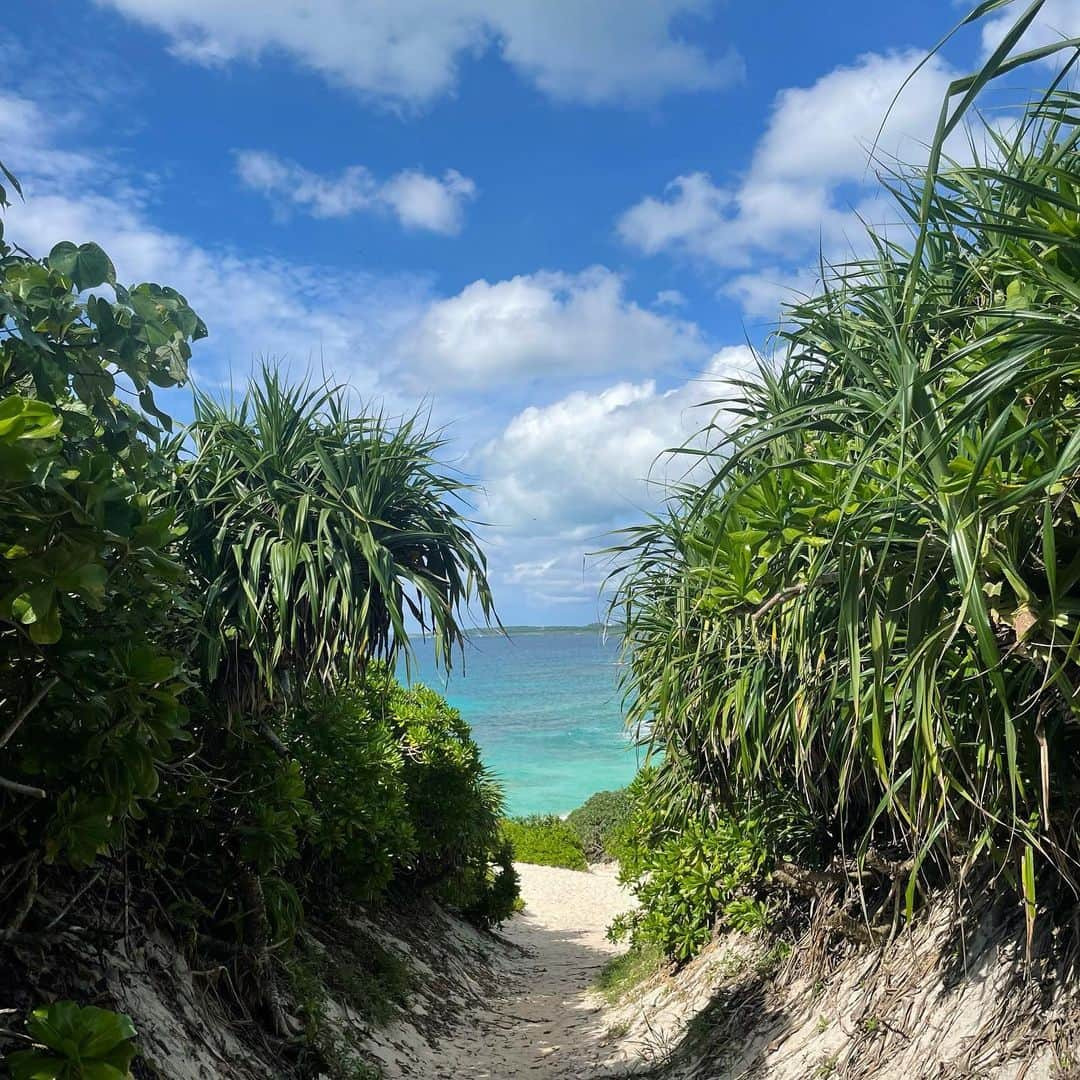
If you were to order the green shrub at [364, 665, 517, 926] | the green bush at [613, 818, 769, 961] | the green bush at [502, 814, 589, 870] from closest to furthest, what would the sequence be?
the green bush at [613, 818, 769, 961] → the green shrub at [364, 665, 517, 926] → the green bush at [502, 814, 589, 870]

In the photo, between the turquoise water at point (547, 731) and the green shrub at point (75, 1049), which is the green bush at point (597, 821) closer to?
the turquoise water at point (547, 731)

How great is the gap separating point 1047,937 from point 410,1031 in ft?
16.7

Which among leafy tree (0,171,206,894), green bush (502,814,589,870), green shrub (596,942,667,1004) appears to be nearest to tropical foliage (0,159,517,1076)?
leafy tree (0,171,206,894)

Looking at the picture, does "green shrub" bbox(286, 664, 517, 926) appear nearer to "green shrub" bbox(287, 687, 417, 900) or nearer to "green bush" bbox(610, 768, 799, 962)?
"green shrub" bbox(287, 687, 417, 900)

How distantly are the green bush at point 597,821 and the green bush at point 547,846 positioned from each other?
1.15 meters

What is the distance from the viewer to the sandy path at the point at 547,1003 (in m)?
6.87

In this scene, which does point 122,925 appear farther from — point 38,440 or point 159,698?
point 38,440

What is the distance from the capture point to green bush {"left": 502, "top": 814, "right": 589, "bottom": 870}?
1989 centimetres

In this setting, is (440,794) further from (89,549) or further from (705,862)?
(89,549)

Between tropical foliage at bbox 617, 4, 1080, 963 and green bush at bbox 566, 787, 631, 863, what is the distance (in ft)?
58.9

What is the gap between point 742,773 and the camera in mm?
5539

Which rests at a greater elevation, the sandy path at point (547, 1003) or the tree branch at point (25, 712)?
the tree branch at point (25, 712)

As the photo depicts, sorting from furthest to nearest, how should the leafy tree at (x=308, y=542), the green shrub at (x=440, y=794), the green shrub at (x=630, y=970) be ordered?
the green shrub at (x=440, y=794) < the green shrub at (x=630, y=970) < the leafy tree at (x=308, y=542)

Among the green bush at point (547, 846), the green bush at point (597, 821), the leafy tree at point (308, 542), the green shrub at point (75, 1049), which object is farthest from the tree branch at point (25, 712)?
the green bush at point (597, 821)
